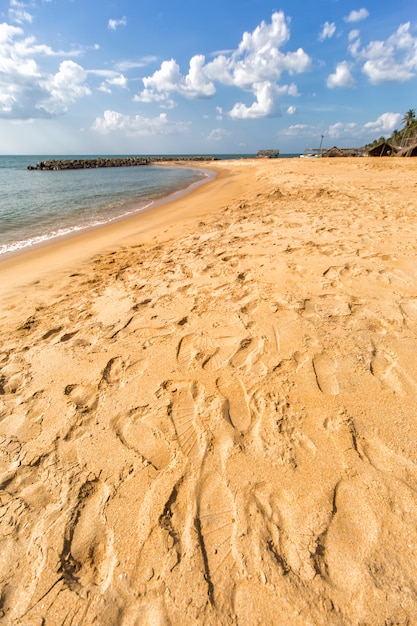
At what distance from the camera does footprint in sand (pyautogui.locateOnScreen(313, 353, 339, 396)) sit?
2238mm

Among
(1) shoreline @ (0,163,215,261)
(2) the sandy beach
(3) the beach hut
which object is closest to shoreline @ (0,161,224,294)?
(1) shoreline @ (0,163,215,261)

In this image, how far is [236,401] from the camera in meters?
2.25

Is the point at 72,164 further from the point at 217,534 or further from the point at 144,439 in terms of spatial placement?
the point at 217,534

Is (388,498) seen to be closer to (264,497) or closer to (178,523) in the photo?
(264,497)

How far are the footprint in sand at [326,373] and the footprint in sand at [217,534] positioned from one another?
3.63ft

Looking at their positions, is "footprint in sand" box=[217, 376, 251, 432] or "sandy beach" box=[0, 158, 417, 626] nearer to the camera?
"sandy beach" box=[0, 158, 417, 626]

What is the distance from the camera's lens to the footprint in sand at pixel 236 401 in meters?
2.09

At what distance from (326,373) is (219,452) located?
45.1 inches

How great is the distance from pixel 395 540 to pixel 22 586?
196cm

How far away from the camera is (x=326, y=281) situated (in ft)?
12.1

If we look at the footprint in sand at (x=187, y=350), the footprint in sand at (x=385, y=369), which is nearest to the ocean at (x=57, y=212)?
the footprint in sand at (x=187, y=350)

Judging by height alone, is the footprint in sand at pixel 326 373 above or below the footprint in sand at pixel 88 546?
above

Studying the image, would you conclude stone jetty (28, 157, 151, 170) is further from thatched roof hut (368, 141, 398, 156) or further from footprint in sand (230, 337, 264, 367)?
footprint in sand (230, 337, 264, 367)

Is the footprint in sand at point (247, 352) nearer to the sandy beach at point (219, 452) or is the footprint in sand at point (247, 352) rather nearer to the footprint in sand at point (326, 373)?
the sandy beach at point (219, 452)
